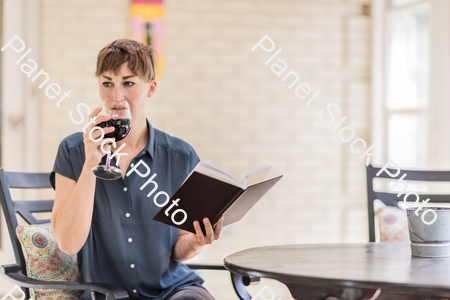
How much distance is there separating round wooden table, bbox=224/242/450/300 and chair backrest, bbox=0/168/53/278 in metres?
0.90

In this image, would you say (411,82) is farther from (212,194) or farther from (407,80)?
(212,194)

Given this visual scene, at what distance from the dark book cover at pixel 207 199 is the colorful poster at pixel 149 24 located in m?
2.49

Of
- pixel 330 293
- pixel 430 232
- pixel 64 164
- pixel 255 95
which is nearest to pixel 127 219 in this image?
pixel 64 164

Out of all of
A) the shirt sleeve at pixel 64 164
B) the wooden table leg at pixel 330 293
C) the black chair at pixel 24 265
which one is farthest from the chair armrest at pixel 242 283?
the shirt sleeve at pixel 64 164

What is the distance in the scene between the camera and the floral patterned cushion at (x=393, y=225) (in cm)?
241

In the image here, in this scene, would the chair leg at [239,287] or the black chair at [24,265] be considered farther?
the chair leg at [239,287]

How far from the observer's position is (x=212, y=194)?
1.47 meters

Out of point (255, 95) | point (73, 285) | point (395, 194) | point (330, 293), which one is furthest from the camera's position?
point (255, 95)

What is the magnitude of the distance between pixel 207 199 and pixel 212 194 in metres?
0.03

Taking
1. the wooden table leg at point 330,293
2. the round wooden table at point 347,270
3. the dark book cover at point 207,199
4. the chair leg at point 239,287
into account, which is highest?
the dark book cover at point 207,199

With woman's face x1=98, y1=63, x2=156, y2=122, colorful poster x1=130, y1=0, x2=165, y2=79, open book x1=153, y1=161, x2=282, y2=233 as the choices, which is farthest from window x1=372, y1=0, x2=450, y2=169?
woman's face x1=98, y1=63, x2=156, y2=122

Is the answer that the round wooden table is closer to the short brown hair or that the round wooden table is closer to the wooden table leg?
the wooden table leg

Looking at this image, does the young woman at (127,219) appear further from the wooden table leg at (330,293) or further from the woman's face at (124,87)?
the wooden table leg at (330,293)

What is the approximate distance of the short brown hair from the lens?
5.89ft
